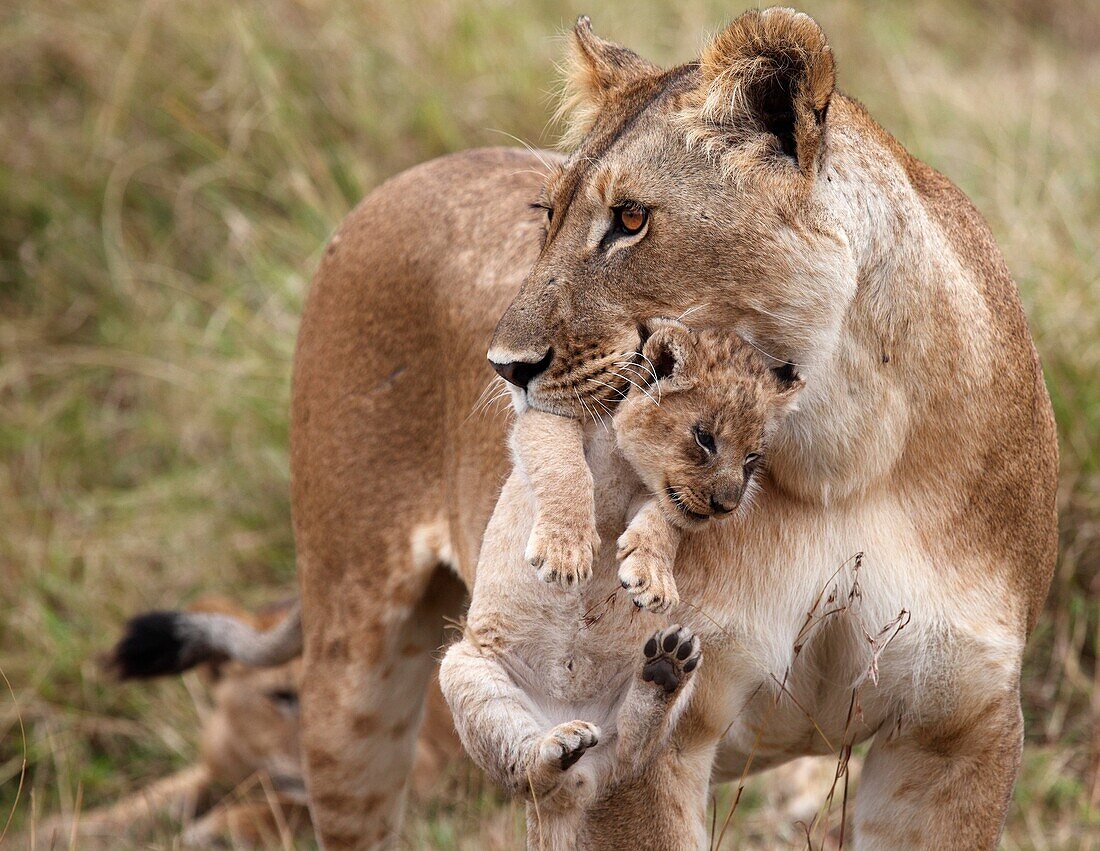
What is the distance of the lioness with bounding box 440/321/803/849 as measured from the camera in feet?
8.23

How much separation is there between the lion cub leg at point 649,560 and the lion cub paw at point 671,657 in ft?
0.19

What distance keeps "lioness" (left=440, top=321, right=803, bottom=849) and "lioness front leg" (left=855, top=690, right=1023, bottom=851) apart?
0.46m

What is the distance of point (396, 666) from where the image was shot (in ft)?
13.3

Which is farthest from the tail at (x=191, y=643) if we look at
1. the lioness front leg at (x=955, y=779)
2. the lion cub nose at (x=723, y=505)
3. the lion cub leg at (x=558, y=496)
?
the lion cub nose at (x=723, y=505)

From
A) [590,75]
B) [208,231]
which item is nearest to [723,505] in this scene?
[590,75]

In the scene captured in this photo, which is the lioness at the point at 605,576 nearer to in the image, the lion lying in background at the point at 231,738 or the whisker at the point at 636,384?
the whisker at the point at 636,384

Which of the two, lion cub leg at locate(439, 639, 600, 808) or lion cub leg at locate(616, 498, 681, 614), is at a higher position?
lion cub leg at locate(616, 498, 681, 614)

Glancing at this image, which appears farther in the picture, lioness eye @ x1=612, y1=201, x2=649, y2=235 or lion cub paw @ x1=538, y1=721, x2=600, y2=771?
lioness eye @ x1=612, y1=201, x2=649, y2=235

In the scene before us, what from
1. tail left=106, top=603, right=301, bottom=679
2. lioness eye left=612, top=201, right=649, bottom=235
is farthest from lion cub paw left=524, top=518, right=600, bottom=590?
tail left=106, top=603, right=301, bottom=679

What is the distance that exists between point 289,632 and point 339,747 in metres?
0.65

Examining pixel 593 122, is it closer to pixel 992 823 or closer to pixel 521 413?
pixel 521 413

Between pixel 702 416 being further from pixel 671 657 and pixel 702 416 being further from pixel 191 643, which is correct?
pixel 191 643

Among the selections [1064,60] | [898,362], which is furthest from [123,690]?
[1064,60]

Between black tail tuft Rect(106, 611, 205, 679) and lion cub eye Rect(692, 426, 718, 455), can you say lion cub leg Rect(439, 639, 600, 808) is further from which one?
black tail tuft Rect(106, 611, 205, 679)
